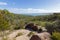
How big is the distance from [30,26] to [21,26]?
4.68 m

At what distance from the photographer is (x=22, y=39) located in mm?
22078

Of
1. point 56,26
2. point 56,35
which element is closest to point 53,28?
point 56,26

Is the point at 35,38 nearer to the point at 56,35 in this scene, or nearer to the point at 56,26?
the point at 56,35

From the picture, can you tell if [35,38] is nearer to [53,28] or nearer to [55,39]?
[55,39]

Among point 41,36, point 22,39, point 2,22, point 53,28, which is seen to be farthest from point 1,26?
point 41,36

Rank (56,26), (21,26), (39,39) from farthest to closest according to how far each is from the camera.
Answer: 1. (21,26)
2. (56,26)
3. (39,39)

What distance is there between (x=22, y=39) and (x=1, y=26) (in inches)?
251

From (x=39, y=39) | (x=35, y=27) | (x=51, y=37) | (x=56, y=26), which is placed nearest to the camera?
(x=39, y=39)

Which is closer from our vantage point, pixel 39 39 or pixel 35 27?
pixel 39 39

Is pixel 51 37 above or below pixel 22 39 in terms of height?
above

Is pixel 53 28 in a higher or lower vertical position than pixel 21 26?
higher

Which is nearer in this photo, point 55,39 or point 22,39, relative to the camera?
point 55,39

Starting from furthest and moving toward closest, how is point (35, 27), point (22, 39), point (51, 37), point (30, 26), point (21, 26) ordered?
point (21, 26) → point (30, 26) → point (35, 27) → point (22, 39) → point (51, 37)

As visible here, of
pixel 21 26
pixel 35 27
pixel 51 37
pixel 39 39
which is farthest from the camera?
pixel 21 26
